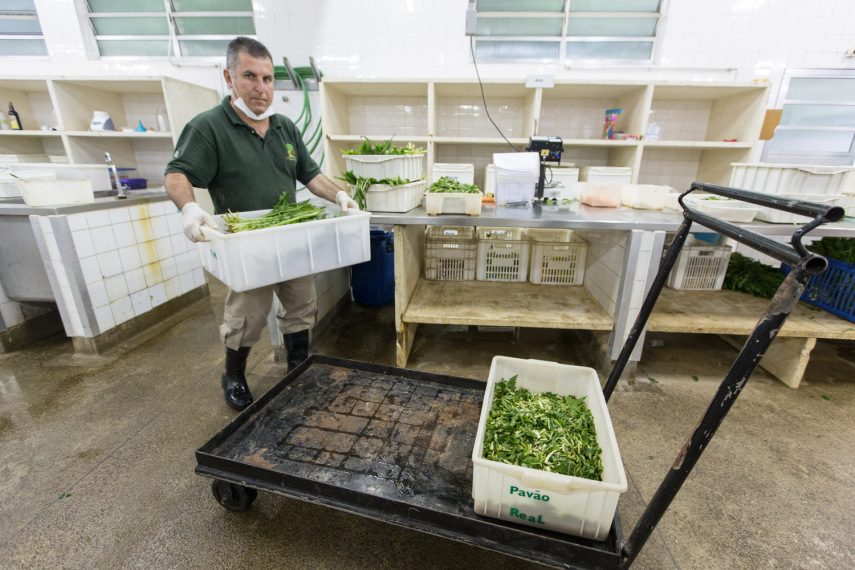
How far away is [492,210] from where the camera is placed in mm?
2189

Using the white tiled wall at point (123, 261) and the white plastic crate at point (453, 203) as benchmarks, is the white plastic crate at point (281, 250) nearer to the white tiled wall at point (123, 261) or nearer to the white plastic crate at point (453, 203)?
the white plastic crate at point (453, 203)

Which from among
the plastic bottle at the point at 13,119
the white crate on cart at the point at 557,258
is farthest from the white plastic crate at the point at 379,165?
the plastic bottle at the point at 13,119

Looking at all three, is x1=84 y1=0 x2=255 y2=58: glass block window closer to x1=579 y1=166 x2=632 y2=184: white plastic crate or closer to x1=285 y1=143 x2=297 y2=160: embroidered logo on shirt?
x1=285 y1=143 x2=297 y2=160: embroidered logo on shirt

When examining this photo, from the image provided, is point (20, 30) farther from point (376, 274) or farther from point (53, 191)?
point (376, 274)

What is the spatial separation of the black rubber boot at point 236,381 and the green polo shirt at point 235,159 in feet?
2.38

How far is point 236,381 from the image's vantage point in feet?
6.53

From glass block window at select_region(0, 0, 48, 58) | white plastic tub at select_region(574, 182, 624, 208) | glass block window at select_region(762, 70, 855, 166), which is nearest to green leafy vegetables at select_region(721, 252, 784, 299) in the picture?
white plastic tub at select_region(574, 182, 624, 208)

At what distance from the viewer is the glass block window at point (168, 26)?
3824 millimetres

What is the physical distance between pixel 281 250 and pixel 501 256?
159 centimetres

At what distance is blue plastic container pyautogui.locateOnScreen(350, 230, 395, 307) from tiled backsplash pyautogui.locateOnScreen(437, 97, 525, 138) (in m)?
1.59

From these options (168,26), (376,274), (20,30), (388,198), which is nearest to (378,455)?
(388,198)

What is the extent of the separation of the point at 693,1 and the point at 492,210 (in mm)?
3227

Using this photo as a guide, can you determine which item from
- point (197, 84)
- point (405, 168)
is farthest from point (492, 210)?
point (197, 84)

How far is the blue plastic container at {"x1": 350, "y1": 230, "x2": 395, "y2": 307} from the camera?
303cm
